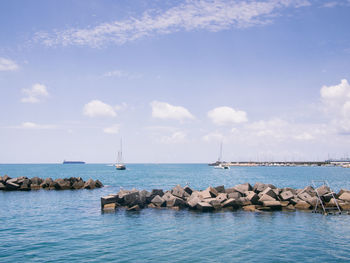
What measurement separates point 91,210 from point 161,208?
6.65 meters

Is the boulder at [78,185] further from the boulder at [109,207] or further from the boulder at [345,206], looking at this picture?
the boulder at [345,206]

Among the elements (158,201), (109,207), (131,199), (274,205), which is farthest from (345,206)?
(109,207)

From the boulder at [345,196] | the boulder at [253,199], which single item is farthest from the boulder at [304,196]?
the boulder at [253,199]

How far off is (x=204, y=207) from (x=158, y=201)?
496 centimetres

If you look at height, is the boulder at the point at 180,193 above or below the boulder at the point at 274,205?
above

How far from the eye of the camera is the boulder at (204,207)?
2561 cm

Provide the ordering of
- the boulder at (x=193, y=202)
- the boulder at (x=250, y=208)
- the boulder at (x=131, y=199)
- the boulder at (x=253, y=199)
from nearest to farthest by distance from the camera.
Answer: the boulder at (x=250, y=208)
the boulder at (x=193, y=202)
the boulder at (x=253, y=199)
the boulder at (x=131, y=199)

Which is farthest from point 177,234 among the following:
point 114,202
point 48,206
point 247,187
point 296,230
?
point 48,206

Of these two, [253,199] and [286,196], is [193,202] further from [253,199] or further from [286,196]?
[286,196]

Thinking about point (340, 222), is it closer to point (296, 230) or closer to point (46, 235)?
point (296, 230)

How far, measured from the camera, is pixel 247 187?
31797 millimetres

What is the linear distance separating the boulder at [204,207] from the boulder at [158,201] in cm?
381

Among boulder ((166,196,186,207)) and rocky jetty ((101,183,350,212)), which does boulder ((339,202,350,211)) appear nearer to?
rocky jetty ((101,183,350,212))

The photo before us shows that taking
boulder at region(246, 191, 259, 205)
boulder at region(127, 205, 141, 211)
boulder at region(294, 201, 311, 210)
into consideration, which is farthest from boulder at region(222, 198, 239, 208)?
boulder at region(127, 205, 141, 211)
